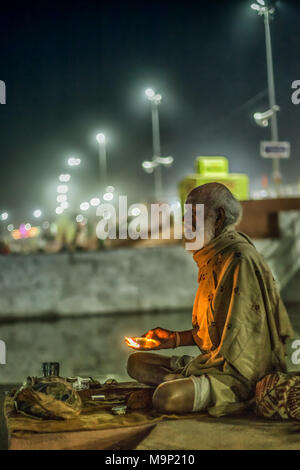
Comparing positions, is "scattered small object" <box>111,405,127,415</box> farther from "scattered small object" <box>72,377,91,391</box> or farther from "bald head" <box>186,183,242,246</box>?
"bald head" <box>186,183,242,246</box>

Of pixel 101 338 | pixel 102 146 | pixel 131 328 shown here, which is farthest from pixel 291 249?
pixel 102 146

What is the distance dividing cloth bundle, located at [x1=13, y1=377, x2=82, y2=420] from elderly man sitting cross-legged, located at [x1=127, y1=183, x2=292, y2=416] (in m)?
0.58

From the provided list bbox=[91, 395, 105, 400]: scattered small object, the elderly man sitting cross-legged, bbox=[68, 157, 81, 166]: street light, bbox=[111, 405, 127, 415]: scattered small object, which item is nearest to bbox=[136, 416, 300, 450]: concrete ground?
the elderly man sitting cross-legged

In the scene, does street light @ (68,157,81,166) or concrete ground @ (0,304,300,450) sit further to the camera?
street light @ (68,157,81,166)

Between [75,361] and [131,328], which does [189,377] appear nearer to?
[75,361]

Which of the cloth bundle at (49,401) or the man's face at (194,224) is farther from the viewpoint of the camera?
the man's face at (194,224)

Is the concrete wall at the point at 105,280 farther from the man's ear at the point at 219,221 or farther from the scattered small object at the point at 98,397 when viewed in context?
the man's ear at the point at 219,221

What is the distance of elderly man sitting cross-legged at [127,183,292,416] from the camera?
350cm

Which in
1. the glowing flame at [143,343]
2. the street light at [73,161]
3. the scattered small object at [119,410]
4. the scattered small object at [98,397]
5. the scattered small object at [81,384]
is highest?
the street light at [73,161]

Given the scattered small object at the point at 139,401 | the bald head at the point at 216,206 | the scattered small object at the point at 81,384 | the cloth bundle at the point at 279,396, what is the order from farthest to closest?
the scattered small object at the point at 81,384
the scattered small object at the point at 139,401
the bald head at the point at 216,206
the cloth bundle at the point at 279,396

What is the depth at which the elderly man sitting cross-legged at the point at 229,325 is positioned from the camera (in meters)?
3.50

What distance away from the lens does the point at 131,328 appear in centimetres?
1131

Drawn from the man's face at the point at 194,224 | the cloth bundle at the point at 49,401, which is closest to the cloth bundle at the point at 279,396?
the man's face at the point at 194,224

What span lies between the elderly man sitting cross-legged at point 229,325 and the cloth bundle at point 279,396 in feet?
0.37
